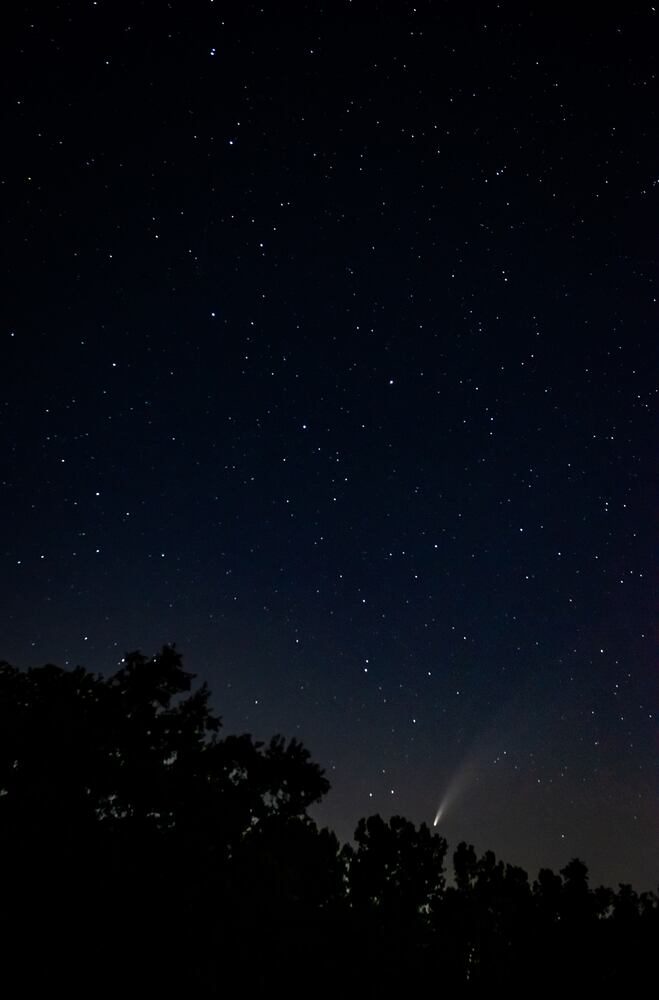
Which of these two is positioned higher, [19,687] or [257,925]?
[19,687]

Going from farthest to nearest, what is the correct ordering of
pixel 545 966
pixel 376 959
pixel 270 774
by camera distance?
pixel 545 966 → pixel 376 959 → pixel 270 774

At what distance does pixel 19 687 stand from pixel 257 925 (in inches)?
197

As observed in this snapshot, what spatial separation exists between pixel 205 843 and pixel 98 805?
1.67 metres

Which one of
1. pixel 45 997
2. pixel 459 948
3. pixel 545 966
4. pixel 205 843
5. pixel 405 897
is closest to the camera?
pixel 45 997

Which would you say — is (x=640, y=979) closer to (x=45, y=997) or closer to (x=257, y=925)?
(x=257, y=925)

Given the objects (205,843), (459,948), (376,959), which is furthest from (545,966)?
(205,843)

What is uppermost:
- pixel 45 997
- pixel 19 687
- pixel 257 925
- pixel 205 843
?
pixel 19 687

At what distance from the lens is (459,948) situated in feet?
65.2

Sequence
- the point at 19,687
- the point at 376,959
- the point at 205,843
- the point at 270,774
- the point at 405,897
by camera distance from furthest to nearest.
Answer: the point at 405,897
the point at 376,959
the point at 270,774
the point at 19,687
the point at 205,843

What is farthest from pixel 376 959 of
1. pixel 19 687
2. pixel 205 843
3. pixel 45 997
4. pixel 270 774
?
pixel 19 687

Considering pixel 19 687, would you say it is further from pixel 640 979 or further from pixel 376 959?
pixel 640 979

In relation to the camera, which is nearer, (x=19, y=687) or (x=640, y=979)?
(x=19, y=687)

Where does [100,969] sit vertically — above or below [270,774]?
below

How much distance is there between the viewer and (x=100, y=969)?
371 inches
